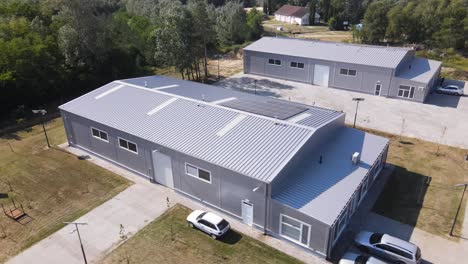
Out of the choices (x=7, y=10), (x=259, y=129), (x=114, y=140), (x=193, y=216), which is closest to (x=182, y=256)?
(x=193, y=216)

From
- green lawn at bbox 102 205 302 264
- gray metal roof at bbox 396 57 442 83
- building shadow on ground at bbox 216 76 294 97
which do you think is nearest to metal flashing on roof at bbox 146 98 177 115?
green lawn at bbox 102 205 302 264

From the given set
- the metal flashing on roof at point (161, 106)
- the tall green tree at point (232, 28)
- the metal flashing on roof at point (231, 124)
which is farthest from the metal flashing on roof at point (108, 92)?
the tall green tree at point (232, 28)

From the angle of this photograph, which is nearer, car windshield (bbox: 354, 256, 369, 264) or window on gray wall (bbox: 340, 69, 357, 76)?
car windshield (bbox: 354, 256, 369, 264)

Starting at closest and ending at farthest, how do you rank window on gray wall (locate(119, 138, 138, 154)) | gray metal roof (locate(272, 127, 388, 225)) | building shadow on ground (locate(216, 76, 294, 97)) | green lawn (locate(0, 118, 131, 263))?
gray metal roof (locate(272, 127, 388, 225)) → green lawn (locate(0, 118, 131, 263)) → window on gray wall (locate(119, 138, 138, 154)) → building shadow on ground (locate(216, 76, 294, 97))

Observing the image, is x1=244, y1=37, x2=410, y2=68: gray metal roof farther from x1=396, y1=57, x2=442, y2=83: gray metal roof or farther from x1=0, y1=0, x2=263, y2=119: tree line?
x1=0, y1=0, x2=263, y2=119: tree line

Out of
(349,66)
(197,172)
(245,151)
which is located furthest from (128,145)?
(349,66)

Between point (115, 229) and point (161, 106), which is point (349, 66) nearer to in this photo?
point (161, 106)
